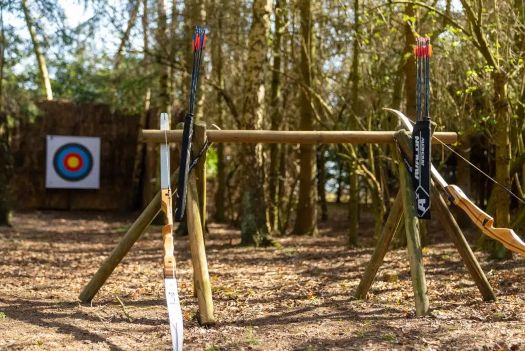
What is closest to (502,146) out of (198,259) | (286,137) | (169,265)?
(286,137)

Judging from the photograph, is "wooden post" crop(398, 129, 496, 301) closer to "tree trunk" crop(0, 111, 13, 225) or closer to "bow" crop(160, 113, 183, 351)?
"bow" crop(160, 113, 183, 351)

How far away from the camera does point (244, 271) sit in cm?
938

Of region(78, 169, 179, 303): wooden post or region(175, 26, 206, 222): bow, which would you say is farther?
region(78, 169, 179, 303): wooden post

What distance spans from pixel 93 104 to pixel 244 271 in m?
13.6

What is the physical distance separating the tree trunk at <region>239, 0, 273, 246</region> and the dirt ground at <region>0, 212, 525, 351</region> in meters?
0.44

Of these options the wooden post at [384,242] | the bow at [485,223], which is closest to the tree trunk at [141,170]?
the wooden post at [384,242]

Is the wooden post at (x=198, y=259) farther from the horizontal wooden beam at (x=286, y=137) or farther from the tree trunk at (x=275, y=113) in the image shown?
the tree trunk at (x=275, y=113)

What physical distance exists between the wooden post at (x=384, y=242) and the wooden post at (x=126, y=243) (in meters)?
1.91

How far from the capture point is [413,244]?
6164mm

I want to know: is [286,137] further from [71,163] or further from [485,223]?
[71,163]

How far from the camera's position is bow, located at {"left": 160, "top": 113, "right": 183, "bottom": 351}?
4723mm

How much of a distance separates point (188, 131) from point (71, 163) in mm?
15607

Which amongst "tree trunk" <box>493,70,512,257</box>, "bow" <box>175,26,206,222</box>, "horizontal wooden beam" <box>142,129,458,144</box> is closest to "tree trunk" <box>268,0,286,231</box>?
"tree trunk" <box>493,70,512,257</box>

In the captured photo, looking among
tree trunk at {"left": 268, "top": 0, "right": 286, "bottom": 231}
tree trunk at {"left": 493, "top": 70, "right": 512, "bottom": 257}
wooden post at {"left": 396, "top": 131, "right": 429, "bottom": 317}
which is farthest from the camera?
tree trunk at {"left": 268, "top": 0, "right": 286, "bottom": 231}
